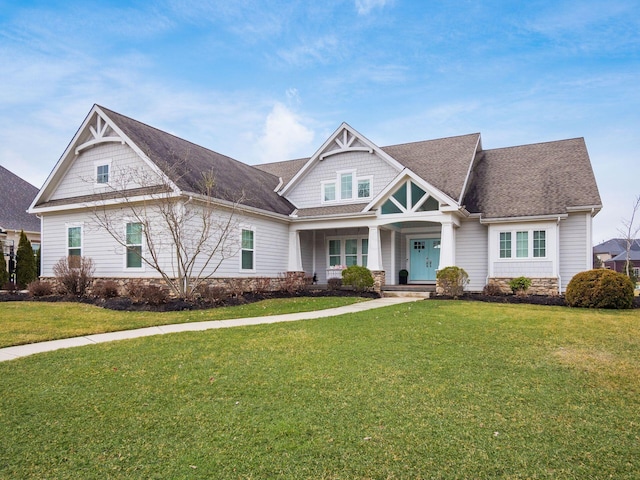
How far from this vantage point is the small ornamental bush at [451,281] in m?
16.0

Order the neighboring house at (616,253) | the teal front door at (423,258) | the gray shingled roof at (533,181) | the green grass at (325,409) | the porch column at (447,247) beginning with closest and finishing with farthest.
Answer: the green grass at (325,409), the porch column at (447,247), the gray shingled roof at (533,181), the teal front door at (423,258), the neighboring house at (616,253)

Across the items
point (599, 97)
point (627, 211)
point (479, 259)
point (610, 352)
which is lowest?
point (610, 352)

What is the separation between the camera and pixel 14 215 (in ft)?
82.4

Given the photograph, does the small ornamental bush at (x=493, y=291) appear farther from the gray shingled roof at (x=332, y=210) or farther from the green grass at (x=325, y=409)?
the green grass at (x=325, y=409)

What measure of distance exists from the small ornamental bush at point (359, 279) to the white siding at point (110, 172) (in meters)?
8.14

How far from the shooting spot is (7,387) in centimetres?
527

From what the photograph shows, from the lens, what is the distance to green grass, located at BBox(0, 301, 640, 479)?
11.6ft

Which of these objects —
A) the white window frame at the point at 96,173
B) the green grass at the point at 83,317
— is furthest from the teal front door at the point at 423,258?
the white window frame at the point at 96,173

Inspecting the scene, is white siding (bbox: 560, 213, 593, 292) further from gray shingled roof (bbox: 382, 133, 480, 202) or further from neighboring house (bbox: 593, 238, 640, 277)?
neighboring house (bbox: 593, 238, 640, 277)

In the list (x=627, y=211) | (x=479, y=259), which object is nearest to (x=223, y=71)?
(x=479, y=259)

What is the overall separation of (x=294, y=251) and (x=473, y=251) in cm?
769

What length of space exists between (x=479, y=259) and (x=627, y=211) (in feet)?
53.2

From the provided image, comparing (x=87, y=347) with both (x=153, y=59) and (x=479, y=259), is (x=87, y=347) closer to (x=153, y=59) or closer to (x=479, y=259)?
(x=153, y=59)

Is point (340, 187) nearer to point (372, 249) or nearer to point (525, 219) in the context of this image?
point (372, 249)
